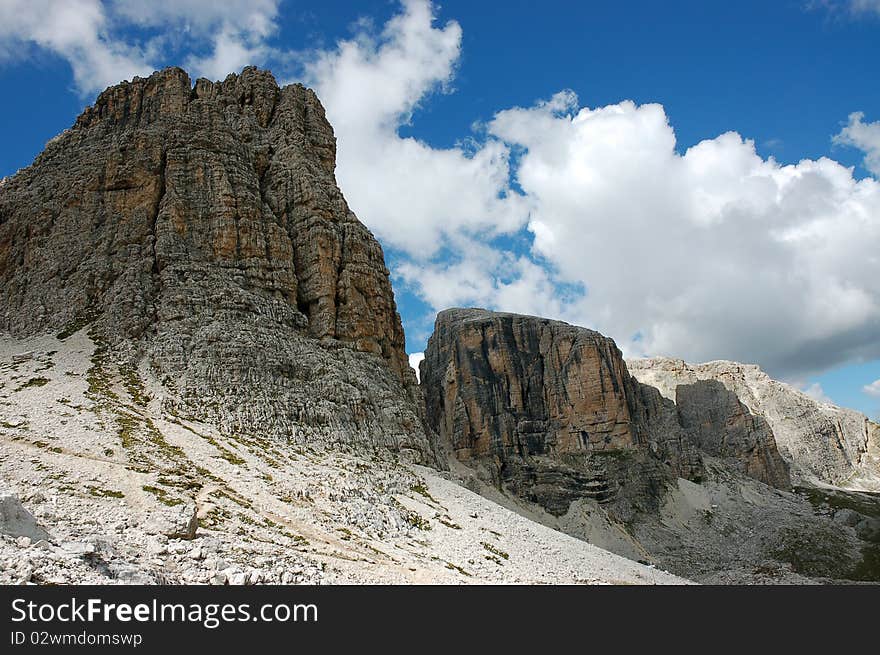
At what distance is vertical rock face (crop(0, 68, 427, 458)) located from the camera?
5719 cm

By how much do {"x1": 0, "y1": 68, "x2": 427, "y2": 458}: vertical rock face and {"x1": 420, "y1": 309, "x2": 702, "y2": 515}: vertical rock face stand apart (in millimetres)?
59142

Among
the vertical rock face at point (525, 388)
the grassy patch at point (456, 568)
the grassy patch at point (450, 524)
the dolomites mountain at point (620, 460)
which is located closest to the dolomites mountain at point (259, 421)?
the grassy patch at point (456, 568)

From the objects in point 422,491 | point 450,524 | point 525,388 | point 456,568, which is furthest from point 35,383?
point 525,388

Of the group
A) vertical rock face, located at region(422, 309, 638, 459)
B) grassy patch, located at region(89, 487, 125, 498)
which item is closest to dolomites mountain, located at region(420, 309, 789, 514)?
vertical rock face, located at region(422, 309, 638, 459)

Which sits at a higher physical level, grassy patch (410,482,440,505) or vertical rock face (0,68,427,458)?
vertical rock face (0,68,427,458)

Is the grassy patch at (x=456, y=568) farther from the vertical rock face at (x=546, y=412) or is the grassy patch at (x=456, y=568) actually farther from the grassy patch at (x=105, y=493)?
the vertical rock face at (x=546, y=412)

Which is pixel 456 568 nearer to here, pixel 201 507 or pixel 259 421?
pixel 201 507

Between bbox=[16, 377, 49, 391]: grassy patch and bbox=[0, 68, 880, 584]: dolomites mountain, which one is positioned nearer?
bbox=[0, 68, 880, 584]: dolomites mountain

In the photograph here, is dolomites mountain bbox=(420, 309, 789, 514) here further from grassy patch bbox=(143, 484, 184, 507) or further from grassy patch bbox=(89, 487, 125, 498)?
grassy patch bbox=(89, 487, 125, 498)

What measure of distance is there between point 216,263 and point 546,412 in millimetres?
94552

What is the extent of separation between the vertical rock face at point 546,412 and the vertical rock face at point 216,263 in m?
59.1

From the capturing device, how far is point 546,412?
472 ft
